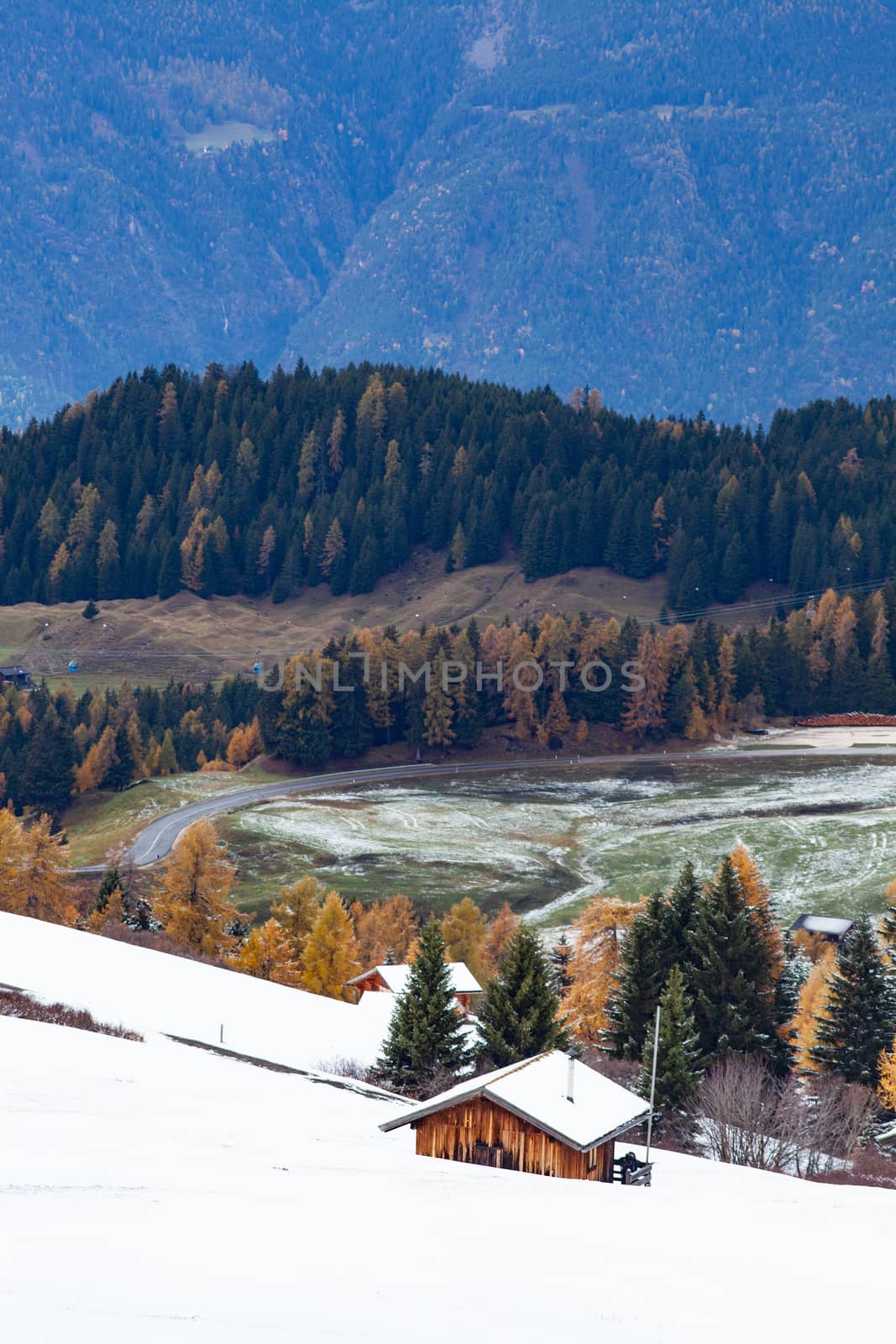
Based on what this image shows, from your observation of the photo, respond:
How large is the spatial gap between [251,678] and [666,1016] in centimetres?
13324

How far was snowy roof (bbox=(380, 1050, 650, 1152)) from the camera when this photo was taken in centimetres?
2900

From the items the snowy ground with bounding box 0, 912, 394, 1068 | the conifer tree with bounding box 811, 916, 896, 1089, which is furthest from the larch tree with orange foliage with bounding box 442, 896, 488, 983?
the snowy ground with bounding box 0, 912, 394, 1068

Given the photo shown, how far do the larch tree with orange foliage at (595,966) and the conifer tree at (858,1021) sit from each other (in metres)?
8.14

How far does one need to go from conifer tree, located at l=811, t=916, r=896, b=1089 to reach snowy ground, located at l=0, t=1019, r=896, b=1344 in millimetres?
26080

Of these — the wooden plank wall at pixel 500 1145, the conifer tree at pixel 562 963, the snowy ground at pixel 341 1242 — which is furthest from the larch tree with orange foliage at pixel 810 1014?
the snowy ground at pixel 341 1242

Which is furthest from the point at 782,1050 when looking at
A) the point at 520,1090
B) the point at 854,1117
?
the point at 520,1090

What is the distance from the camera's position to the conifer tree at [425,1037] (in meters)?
42.8

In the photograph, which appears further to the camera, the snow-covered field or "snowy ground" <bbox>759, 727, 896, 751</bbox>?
"snowy ground" <bbox>759, 727, 896, 751</bbox>

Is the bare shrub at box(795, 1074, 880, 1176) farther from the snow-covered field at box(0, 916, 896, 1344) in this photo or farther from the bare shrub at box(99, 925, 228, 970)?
the bare shrub at box(99, 925, 228, 970)

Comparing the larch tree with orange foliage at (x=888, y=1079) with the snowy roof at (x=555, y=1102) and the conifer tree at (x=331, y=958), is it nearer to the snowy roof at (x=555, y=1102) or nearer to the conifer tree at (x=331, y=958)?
the snowy roof at (x=555, y=1102)

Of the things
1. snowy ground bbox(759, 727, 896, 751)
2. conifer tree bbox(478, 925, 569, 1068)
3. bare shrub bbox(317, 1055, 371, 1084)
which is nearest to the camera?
bare shrub bbox(317, 1055, 371, 1084)

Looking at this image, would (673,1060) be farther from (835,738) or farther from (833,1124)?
(835,738)

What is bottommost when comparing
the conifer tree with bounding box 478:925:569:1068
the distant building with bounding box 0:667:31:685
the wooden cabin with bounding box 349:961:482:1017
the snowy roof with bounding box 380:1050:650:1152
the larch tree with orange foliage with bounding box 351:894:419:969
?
the larch tree with orange foliage with bounding box 351:894:419:969

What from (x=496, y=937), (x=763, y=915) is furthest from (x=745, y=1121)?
(x=496, y=937)
